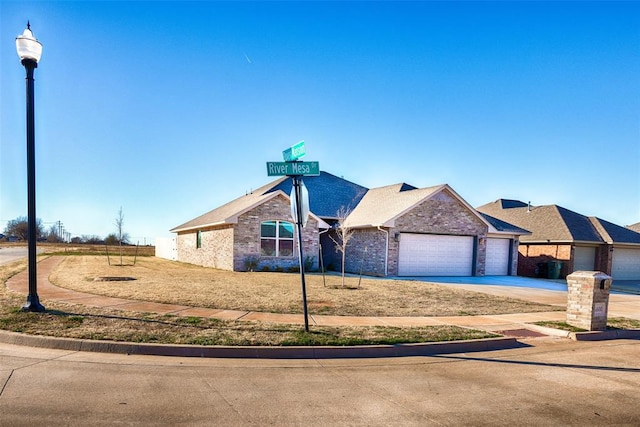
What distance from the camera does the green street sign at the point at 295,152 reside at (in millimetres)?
7551

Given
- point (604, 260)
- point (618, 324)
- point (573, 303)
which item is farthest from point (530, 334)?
point (604, 260)

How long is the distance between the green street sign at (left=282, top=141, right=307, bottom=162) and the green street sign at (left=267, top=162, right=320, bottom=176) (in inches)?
3.9

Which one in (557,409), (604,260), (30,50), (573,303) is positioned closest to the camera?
(557,409)

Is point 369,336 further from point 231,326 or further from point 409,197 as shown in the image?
point 409,197

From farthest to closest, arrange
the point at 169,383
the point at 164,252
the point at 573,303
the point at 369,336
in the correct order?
the point at 164,252
the point at 573,303
the point at 369,336
the point at 169,383

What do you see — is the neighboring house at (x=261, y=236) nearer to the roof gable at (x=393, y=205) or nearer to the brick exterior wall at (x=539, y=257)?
the roof gable at (x=393, y=205)

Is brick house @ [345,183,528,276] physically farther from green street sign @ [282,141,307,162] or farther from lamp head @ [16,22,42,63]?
lamp head @ [16,22,42,63]

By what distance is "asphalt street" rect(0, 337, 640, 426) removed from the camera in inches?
163

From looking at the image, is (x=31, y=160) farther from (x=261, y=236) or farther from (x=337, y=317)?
(x=261, y=236)

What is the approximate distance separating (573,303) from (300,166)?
724 centimetres

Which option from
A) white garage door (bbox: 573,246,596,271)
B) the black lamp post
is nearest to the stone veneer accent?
the black lamp post

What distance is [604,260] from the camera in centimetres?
2583

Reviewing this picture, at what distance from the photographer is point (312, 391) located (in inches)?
193

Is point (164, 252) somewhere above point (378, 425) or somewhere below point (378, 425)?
below
